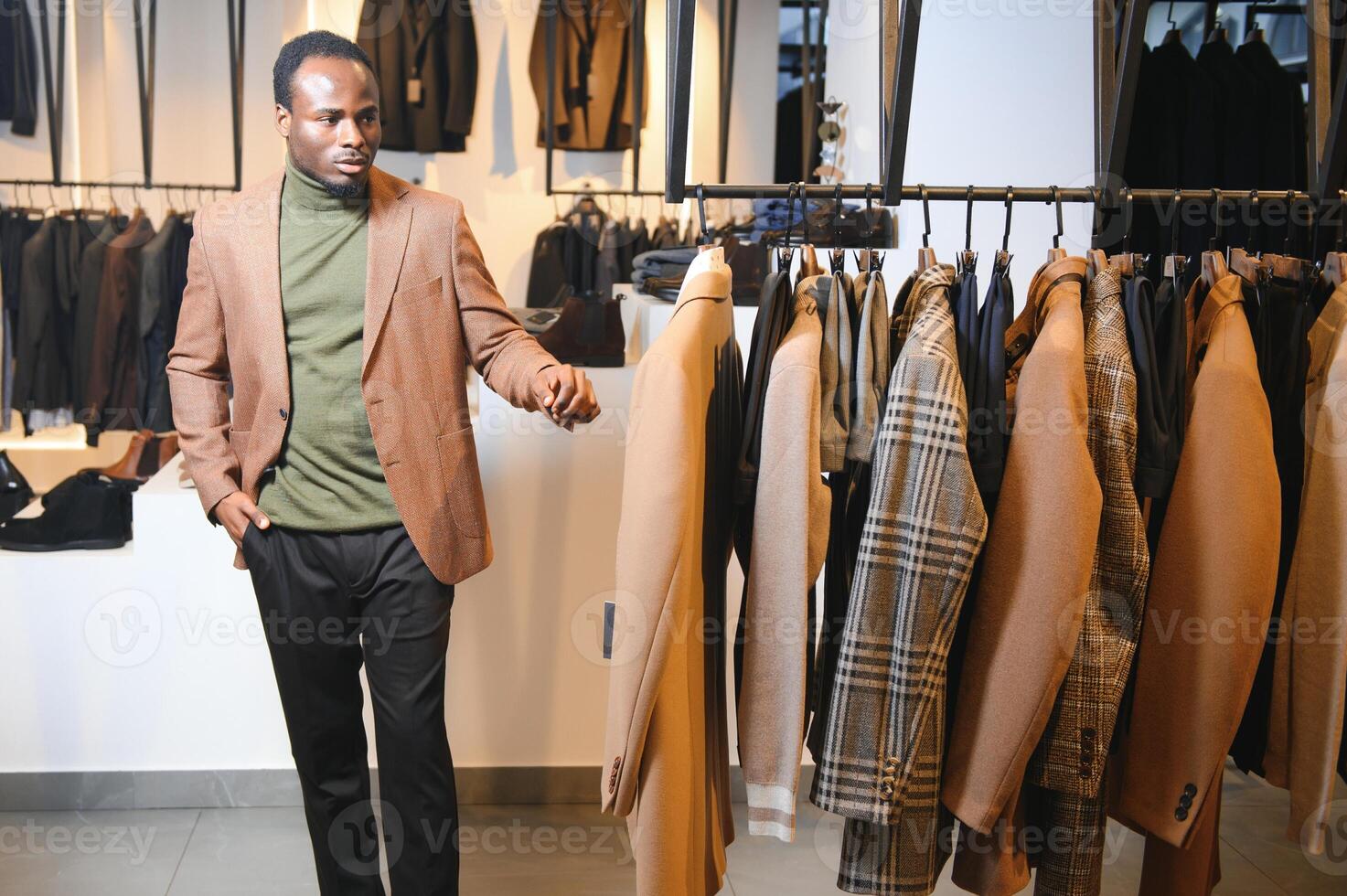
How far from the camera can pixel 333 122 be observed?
5.53ft

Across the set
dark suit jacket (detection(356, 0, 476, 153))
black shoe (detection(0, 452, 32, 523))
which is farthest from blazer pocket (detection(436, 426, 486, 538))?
dark suit jacket (detection(356, 0, 476, 153))

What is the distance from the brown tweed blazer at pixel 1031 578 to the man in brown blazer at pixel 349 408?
2.08ft

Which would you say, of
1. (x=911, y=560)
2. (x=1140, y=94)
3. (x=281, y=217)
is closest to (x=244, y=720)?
(x=281, y=217)

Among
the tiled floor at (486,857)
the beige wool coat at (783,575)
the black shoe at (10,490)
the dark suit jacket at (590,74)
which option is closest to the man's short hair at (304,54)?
the beige wool coat at (783,575)

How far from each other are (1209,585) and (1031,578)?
0.82ft

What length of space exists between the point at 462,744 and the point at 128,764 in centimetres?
73

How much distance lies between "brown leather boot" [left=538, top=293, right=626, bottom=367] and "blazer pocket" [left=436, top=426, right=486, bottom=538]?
0.68 m

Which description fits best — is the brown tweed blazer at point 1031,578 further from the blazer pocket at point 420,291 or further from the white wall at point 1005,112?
the white wall at point 1005,112

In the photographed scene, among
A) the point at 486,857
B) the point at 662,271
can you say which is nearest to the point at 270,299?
the point at 486,857

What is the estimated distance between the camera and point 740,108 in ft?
16.9

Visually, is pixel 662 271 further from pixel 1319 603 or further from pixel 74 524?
pixel 1319 603

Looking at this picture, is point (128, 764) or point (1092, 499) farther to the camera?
point (128, 764)

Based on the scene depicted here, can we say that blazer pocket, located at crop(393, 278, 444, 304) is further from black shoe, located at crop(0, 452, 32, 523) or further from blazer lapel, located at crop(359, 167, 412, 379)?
black shoe, located at crop(0, 452, 32, 523)

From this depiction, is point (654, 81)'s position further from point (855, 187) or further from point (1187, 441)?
point (1187, 441)
